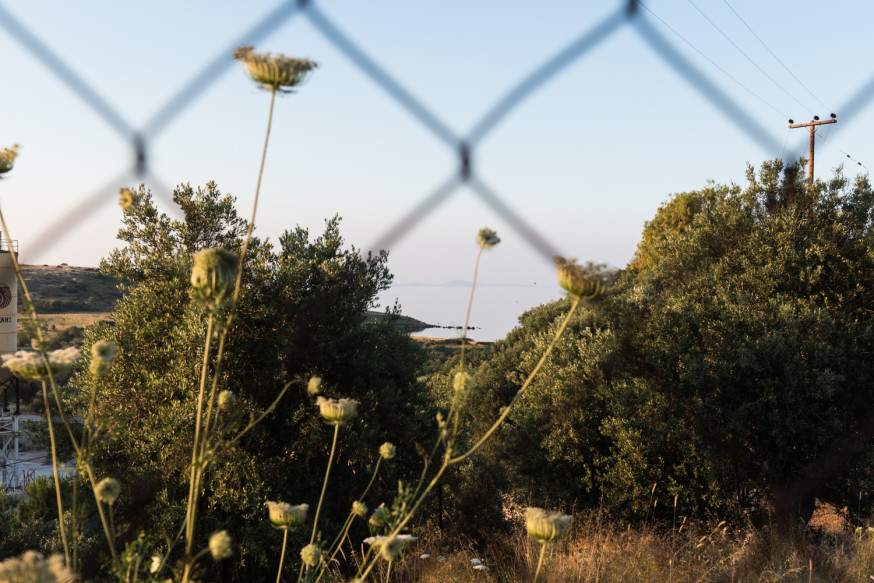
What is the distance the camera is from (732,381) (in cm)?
1135

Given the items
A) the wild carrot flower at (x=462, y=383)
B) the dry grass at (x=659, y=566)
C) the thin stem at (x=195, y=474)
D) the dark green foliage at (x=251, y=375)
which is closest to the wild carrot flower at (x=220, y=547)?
the thin stem at (x=195, y=474)

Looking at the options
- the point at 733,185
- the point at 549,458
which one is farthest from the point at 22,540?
the point at 733,185

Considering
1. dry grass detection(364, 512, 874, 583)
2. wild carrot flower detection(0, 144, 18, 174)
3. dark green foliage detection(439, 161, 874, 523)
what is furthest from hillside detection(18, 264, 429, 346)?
wild carrot flower detection(0, 144, 18, 174)

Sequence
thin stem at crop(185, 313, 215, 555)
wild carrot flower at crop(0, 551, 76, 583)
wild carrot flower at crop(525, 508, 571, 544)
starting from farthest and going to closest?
wild carrot flower at crop(525, 508, 571, 544) < thin stem at crop(185, 313, 215, 555) < wild carrot flower at crop(0, 551, 76, 583)

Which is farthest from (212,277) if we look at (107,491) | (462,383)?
(462,383)

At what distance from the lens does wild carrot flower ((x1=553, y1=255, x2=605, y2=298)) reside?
116 cm

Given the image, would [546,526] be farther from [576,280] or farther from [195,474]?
[195,474]

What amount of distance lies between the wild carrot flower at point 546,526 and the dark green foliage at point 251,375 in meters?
5.44

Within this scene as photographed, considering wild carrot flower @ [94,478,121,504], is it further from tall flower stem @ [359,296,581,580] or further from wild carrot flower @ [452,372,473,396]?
wild carrot flower @ [452,372,473,396]

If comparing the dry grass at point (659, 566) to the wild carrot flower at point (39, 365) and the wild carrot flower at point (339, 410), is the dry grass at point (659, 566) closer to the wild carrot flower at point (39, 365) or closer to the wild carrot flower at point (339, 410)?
the wild carrot flower at point (339, 410)

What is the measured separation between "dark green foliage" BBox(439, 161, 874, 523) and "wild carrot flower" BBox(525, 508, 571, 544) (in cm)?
973

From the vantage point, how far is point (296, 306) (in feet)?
26.7

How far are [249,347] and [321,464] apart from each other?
1.86 metres

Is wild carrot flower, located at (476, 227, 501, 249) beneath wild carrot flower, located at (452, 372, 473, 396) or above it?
above
